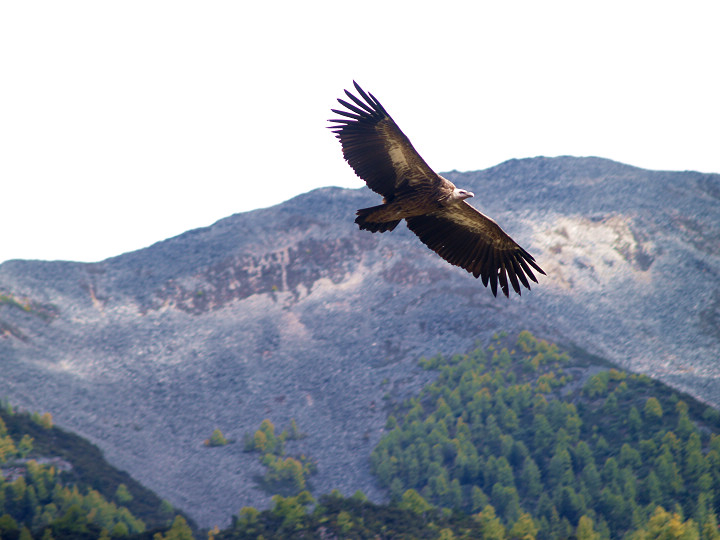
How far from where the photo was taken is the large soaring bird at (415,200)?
1636 centimetres

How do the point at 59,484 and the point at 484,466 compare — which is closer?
the point at 59,484

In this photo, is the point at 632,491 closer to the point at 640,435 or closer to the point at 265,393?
the point at 640,435

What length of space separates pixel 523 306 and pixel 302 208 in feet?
145

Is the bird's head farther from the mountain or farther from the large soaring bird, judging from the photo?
the mountain

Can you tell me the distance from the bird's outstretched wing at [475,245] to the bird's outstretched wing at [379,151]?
133cm

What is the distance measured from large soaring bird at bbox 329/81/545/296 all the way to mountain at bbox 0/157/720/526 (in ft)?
196

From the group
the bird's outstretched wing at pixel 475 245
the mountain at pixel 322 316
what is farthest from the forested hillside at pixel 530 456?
the bird's outstretched wing at pixel 475 245

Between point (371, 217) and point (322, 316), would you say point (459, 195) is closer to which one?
point (371, 217)

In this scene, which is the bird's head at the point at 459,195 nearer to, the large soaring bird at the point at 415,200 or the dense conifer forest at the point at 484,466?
the large soaring bird at the point at 415,200

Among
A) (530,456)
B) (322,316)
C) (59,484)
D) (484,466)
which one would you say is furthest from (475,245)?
(322,316)

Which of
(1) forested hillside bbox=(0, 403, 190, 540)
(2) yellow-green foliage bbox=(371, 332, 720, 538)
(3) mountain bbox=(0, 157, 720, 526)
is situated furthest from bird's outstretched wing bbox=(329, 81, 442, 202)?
(3) mountain bbox=(0, 157, 720, 526)

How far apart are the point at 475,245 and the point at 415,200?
7.42ft

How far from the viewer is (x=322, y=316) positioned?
349ft

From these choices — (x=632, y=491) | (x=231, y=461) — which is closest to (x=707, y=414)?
(x=632, y=491)
